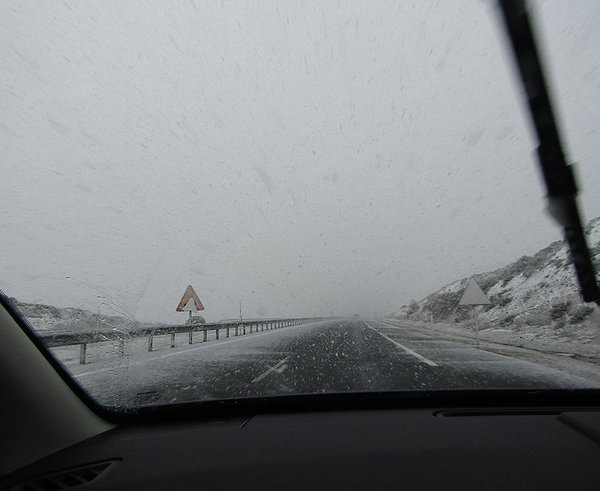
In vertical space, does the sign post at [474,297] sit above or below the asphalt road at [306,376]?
above

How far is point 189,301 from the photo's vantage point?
1909 centimetres

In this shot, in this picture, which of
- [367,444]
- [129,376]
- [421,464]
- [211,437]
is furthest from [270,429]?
[129,376]

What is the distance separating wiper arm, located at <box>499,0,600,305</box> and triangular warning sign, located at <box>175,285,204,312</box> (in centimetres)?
1729

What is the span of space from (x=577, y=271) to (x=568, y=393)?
1.33 metres

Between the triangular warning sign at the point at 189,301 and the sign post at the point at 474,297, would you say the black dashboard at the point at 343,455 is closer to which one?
the sign post at the point at 474,297

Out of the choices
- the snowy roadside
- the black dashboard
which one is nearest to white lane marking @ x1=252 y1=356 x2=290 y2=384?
the black dashboard

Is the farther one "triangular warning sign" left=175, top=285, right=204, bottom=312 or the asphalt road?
"triangular warning sign" left=175, top=285, right=204, bottom=312

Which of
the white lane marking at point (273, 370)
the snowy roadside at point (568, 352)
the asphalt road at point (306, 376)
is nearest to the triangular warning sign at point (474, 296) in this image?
the snowy roadside at point (568, 352)

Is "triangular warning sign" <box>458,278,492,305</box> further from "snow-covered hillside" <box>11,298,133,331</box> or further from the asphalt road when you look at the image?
"snow-covered hillside" <box>11,298,133,331</box>

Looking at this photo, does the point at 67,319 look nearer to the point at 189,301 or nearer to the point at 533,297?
the point at 189,301

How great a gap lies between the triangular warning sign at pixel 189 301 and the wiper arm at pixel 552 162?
56.7 ft

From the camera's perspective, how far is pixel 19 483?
2.27 m

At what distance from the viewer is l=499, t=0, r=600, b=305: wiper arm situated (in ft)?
8.80

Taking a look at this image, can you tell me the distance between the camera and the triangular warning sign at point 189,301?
745 inches
